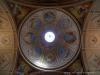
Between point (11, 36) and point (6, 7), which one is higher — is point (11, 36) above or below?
below

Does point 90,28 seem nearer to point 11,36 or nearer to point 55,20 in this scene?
point 55,20

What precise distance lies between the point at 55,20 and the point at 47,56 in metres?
1.81

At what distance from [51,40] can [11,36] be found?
6.65ft

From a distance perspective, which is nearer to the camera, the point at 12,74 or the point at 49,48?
the point at 12,74

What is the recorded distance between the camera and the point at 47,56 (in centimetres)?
1539

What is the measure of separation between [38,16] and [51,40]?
139 centimetres

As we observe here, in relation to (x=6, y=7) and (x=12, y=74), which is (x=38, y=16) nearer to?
(x=6, y=7)

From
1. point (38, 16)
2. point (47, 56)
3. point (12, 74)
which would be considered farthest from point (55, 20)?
point (12, 74)

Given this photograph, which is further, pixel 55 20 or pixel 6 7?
pixel 55 20

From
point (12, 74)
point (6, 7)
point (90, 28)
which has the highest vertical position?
point (6, 7)

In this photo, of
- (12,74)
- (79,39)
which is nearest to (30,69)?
(12,74)

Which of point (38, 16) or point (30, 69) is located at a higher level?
point (38, 16)

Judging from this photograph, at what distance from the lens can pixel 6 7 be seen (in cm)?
1426

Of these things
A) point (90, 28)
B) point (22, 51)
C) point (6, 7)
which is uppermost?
point (6, 7)
